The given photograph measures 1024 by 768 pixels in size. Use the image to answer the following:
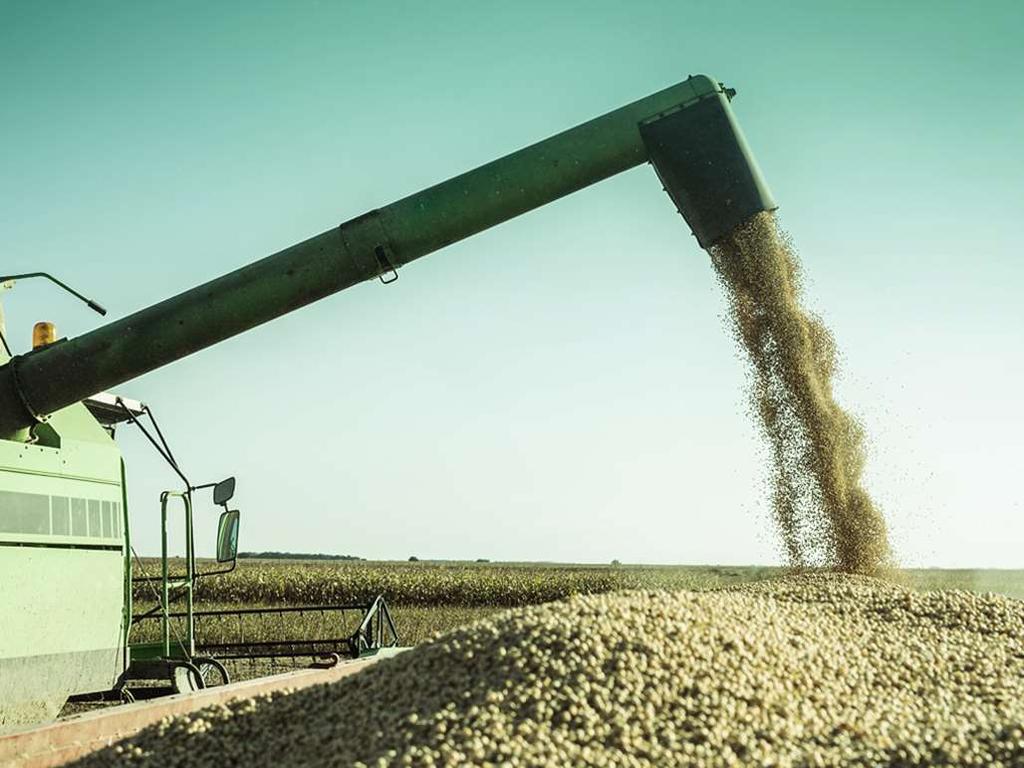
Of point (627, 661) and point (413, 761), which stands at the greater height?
point (627, 661)

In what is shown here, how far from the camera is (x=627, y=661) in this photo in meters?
4.01

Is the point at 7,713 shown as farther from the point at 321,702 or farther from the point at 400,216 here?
the point at 400,216

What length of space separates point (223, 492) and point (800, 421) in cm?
422

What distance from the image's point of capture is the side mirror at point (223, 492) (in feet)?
19.2

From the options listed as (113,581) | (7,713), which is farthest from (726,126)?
(7,713)

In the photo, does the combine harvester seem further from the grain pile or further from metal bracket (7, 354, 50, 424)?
the grain pile

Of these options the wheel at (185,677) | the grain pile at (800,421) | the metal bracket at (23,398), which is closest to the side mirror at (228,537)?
the wheel at (185,677)

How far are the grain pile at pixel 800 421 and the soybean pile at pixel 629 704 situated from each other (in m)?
2.72

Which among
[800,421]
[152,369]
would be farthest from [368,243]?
[800,421]

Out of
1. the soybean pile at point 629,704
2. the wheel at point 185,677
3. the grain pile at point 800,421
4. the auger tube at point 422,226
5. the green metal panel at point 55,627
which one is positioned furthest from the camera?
the grain pile at point 800,421

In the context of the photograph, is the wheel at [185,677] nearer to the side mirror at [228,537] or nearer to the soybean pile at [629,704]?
the side mirror at [228,537]

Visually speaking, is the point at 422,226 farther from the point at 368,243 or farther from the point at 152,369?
the point at 152,369

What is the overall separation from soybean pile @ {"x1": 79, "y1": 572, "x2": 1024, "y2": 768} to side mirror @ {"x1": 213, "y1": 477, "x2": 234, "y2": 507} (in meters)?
1.72

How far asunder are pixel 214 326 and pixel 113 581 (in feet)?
4.49
